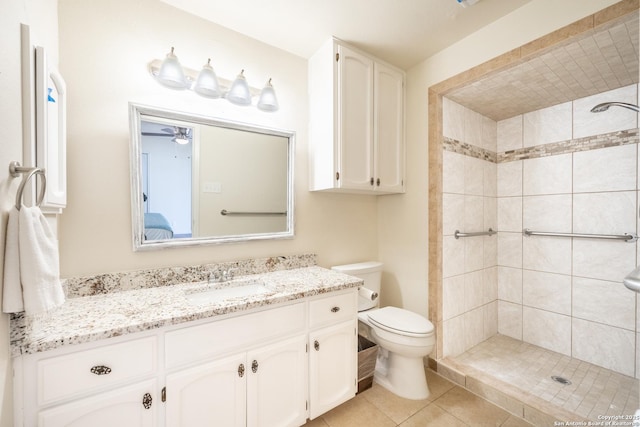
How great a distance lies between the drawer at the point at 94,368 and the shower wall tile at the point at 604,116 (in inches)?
121

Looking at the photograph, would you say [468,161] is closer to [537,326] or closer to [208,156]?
[537,326]

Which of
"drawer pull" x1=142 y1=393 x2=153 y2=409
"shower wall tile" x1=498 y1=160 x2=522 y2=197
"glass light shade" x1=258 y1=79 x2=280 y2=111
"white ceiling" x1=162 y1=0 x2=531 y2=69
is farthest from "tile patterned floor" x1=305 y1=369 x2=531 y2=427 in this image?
"white ceiling" x1=162 y1=0 x2=531 y2=69

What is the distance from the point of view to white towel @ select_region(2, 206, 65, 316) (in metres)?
0.72

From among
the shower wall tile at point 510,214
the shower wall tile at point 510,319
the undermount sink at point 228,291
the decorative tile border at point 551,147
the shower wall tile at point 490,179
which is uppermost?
the decorative tile border at point 551,147

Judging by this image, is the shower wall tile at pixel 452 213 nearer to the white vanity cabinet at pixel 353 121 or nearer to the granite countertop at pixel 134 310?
the white vanity cabinet at pixel 353 121

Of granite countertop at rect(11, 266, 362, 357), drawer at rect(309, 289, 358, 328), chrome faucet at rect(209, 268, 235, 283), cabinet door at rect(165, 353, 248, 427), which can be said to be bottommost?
cabinet door at rect(165, 353, 248, 427)

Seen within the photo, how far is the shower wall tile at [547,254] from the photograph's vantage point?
210 centimetres

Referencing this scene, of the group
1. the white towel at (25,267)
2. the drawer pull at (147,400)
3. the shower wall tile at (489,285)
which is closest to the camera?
the white towel at (25,267)

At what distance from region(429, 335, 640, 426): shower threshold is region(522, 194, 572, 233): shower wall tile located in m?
1.03

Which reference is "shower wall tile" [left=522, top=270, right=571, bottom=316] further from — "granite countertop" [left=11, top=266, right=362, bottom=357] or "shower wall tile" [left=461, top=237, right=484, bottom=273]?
"granite countertop" [left=11, top=266, right=362, bottom=357]

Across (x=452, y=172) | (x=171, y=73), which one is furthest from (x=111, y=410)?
(x=452, y=172)

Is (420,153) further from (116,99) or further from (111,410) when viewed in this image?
(111,410)

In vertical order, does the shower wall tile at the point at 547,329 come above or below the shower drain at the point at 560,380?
above

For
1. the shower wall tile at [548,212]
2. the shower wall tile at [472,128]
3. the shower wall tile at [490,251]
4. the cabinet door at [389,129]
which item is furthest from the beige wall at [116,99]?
the shower wall tile at [548,212]
